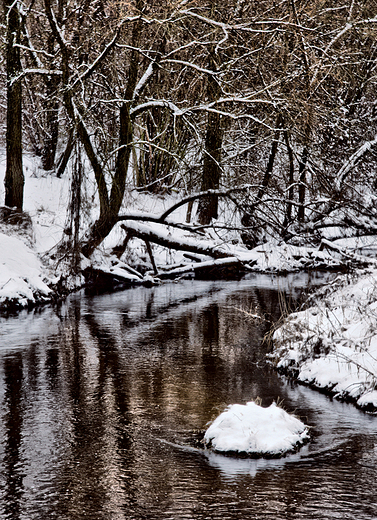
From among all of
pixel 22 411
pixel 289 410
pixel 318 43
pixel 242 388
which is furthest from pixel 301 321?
pixel 318 43

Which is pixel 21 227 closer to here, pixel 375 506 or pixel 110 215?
pixel 110 215

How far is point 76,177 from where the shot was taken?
14945 millimetres

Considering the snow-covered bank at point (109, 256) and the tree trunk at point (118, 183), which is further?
the tree trunk at point (118, 183)

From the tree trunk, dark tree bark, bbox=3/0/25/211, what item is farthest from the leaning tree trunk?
dark tree bark, bbox=3/0/25/211

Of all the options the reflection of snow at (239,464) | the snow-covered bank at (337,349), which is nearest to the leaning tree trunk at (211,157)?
the snow-covered bank at (337,349)

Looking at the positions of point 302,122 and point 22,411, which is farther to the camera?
point 302,122

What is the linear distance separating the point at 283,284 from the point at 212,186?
11.1 ft

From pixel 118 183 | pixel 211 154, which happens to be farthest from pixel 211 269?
pixel 118 183

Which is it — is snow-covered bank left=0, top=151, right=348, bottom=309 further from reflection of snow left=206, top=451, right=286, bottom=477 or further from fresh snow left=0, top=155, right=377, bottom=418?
reflection of snow left=206, top=451, right=286, bottom=477

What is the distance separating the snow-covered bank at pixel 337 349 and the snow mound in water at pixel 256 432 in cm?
144

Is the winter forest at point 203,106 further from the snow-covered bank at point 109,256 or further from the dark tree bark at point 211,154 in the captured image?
the snow-covered bank at point 109,256

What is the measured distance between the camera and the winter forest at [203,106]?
15102mm

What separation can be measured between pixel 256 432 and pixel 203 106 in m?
10.2

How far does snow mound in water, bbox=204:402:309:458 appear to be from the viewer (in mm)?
6453
